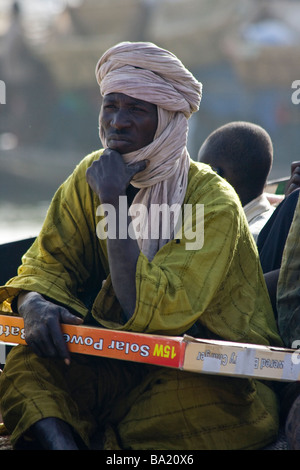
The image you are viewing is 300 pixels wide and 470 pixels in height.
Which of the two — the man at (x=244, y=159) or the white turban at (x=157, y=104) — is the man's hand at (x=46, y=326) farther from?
the man at (x=244, y=159)

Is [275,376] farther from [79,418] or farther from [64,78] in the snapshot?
[64,78]

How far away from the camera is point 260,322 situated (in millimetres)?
2596

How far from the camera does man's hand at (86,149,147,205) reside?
2.44 meters

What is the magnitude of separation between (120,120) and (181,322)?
703 millimetres

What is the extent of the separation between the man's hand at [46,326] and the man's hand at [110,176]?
0.36 meters

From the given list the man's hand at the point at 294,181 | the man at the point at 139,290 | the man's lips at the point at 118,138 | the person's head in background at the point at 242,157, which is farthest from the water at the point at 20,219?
the man's lips at the point at 118,138

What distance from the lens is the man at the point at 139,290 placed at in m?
2.33

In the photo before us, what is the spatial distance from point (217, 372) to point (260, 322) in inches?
18.3

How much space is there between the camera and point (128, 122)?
102 inches

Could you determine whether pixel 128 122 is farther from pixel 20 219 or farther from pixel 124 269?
pixel 20 219

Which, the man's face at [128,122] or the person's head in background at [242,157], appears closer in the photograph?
the man's face at [128,122]

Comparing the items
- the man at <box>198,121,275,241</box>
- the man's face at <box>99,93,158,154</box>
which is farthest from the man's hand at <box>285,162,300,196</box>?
the man's face at <box>99,93,158,154</box>

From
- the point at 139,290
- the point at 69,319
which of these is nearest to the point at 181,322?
the point at 139,290
